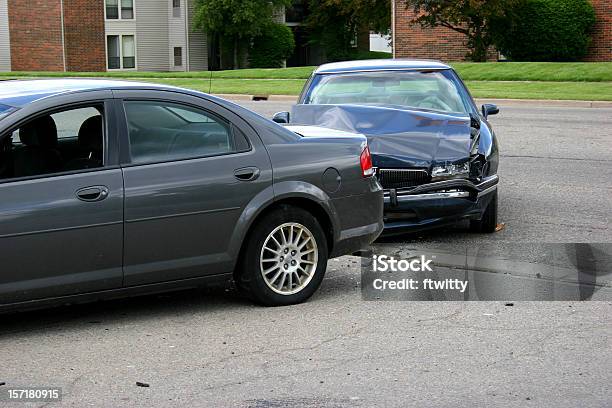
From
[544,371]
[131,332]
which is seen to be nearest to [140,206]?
[131,332]

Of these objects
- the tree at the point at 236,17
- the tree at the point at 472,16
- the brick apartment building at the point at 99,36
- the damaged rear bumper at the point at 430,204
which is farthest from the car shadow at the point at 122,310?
the brick apartment building at the point at 99,36

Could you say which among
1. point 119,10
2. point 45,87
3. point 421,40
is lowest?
point 45,87

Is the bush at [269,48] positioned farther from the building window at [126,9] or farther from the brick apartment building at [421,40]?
the brick apartment building at [421,40]

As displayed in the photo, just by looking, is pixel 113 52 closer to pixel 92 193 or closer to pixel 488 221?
pixel 488 221

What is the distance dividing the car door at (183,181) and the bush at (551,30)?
33.9 meters

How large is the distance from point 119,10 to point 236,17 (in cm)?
817

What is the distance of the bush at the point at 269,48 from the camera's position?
60.3 metres

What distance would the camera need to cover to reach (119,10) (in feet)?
199

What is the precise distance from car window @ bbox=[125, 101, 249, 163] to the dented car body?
91.1 inches

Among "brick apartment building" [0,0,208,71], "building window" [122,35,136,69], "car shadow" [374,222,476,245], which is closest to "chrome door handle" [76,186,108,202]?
"car shadow" [374,222,476,245]

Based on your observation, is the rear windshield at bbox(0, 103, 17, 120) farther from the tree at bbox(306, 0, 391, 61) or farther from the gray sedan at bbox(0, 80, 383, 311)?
the tree at bbox(306, 0, 391, 61)

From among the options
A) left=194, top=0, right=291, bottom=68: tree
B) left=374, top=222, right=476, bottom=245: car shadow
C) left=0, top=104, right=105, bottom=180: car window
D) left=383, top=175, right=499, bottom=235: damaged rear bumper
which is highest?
left=194, top=0, right=291, bottom=68: tree

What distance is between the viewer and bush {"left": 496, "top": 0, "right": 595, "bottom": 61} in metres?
38.6

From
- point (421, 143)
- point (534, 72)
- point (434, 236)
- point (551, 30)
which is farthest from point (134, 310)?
point (551, 30)
